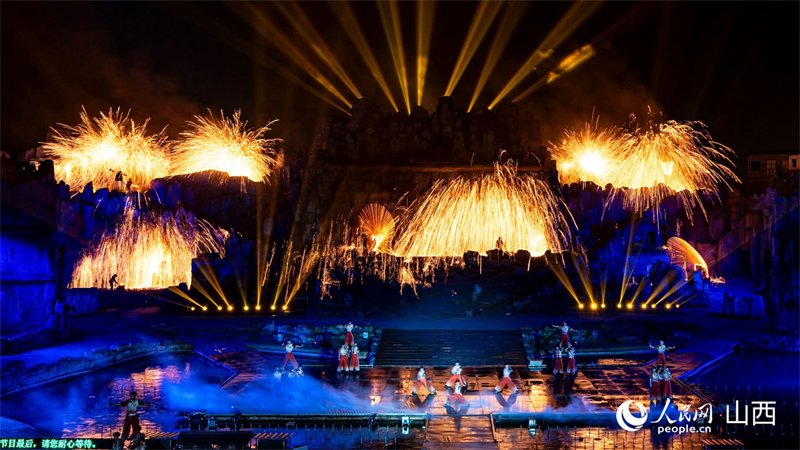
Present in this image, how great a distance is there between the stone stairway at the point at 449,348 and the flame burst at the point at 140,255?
18993 millimetres

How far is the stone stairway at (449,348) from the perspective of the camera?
26.0m

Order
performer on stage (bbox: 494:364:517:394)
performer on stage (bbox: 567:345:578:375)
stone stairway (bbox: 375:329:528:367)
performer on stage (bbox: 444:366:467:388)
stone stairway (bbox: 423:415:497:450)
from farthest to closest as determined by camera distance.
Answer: stone stairway (bbox: 375:329:528:367) < performer on stage (bbox: 567:345:578:375) < performer on stage (bbox: 494:364:517:394) < performer on stage (bbox: 444:366:467:388) < stone stairway (bbox: 423:415:497:450)

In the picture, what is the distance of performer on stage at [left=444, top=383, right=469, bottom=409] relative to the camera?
20.0m

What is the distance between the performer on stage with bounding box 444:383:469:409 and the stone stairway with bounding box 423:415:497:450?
3.39 ft

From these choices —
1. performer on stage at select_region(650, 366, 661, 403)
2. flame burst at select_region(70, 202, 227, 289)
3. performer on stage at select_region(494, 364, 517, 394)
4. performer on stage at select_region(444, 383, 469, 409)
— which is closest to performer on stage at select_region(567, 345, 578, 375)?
performer on stage at select_region(494, 364, 517, 394)

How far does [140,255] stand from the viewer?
45250mm

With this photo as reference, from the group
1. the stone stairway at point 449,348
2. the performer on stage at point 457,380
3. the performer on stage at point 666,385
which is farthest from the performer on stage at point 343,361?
the performer on stage at point 666,385

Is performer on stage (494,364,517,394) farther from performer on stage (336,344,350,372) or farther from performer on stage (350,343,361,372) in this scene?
performer on stage (336,344,350,372)

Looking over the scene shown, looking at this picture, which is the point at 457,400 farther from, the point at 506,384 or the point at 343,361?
the point at 343,361

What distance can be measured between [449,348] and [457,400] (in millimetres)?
7134

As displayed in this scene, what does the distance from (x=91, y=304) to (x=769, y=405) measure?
30.7m

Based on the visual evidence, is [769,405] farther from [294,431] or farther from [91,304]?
[91,304]

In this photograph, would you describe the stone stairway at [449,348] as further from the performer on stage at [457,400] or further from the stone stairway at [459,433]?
the stone stairway at [459,433]

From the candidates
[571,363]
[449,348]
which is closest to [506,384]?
[571,363]
